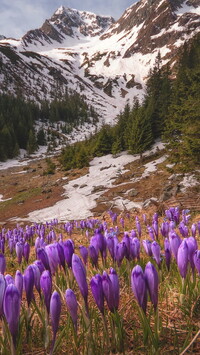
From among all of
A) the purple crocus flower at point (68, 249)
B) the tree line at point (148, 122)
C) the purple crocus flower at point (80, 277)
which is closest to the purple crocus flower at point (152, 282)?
the purple crocus flower at point (80, 277)

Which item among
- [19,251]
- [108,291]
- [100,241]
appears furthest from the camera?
[19,251]

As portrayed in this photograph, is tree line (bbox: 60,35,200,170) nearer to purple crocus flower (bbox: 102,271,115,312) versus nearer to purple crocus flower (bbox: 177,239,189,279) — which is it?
purple crocus flower (bbox: 177,239,189,279)

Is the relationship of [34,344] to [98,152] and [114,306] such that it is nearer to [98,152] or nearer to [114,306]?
[114,306]

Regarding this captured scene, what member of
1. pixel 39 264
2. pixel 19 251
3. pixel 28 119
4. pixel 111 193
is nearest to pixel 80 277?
pixel 39 264

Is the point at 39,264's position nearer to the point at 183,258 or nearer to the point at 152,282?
the point at 152,282

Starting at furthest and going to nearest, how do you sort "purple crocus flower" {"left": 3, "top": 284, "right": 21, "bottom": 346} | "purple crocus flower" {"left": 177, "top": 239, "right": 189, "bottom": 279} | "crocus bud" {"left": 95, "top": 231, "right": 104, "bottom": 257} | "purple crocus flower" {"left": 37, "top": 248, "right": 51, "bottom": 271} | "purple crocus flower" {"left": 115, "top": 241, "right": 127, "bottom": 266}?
"crocus bud" {"left": 95, "top": 231, "right": 104, "bottom": 257}
"purple crocus flower" {"left": 115, "top": 241, "right": 127, "bottom": 266}
"purple crocus flower" {"left": 37, "top": 248, "right": 51, "bottom": 271}
"purple crocus flower" {"left": 177, "top": 239, "right": 189, "bottom": 279}
"purple crocus flower" {"left": 3, "top": 284, "right": 21, "bottom": 346}

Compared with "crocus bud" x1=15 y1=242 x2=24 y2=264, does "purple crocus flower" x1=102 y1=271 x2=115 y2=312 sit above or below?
above

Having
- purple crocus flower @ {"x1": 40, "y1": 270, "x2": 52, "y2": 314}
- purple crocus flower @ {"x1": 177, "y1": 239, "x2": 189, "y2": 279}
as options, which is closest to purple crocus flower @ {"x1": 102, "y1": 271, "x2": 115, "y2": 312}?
purple crocus flower @ {"x1": 40, "y1": 270, "x2": 52, "y2": 314}

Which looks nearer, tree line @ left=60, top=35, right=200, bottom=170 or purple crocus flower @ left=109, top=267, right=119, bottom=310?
purple crocus flower @ left=109, top=267, right=119, bottom=310

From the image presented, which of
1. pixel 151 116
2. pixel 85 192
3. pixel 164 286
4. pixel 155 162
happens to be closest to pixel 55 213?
pixel 85 192

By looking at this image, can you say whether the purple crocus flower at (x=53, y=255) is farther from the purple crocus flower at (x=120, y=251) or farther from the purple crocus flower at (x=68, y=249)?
the purple crocus flower at (x=120, y=251)

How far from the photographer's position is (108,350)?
4.14 feet

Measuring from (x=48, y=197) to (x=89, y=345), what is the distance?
2209 centimetres

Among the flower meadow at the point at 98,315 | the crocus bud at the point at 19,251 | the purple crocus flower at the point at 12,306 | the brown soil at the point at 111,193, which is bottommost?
the brown soil at the point at 111,193
